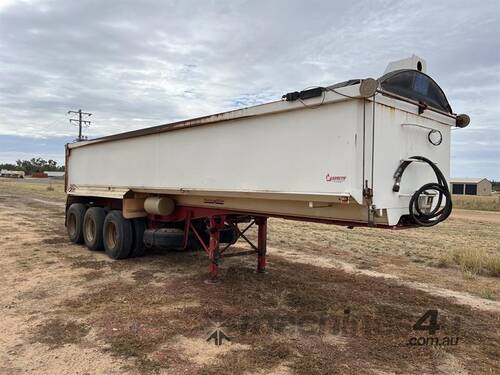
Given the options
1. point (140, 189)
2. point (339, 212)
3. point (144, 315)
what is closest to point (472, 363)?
point (339, 212)

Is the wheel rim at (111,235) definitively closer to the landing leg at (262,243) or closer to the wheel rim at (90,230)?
the wheel rim at (90,230)

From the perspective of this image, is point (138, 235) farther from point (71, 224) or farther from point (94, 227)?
point (71, 224)

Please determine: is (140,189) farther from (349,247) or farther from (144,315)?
(349,247)

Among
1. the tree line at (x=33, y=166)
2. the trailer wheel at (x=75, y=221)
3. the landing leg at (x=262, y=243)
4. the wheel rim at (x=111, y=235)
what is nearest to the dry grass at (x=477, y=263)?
the landing leg at (x=262, y=243)

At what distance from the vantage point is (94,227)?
10258 millimetres

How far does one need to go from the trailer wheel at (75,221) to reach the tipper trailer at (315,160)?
11.8ft

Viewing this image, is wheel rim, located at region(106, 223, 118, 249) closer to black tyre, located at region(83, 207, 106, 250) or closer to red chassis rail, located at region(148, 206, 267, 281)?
black tyre, located at region(83, 207, 106, 250)

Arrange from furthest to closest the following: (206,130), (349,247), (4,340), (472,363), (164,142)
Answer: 1. (349,247)
2. (164,142)
3. (206,130)
4. (4,340)
5. (472,363)

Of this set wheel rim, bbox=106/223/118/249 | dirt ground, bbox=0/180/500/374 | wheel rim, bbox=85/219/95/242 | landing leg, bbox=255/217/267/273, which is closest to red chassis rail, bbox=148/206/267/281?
landing leg, bbox=255/217/267/273

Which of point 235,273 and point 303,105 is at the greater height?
point 303,105

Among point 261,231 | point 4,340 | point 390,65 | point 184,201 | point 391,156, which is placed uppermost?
point 390,65

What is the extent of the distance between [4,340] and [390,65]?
5610mm

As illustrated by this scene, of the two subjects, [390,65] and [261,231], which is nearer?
[390,65]

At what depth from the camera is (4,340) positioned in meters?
4.84
